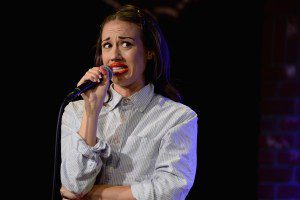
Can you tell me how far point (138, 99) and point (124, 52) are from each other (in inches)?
8.3

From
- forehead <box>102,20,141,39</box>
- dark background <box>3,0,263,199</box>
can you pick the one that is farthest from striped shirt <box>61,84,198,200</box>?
dark background <box>3,0,263,199</box>

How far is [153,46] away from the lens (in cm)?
202

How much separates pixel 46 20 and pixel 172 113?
127 centimetres

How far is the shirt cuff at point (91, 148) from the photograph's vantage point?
65.4 inches

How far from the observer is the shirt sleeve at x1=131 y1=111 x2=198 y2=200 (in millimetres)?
1678

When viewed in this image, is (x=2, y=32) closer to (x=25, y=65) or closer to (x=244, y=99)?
(x=25, y=65)

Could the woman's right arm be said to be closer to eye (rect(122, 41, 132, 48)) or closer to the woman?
the woman

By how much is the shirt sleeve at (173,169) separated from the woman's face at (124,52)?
30cm

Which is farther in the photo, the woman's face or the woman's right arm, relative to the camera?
the woman's face

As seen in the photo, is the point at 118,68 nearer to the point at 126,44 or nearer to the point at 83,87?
the point at 126,44

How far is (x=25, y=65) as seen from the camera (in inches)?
107

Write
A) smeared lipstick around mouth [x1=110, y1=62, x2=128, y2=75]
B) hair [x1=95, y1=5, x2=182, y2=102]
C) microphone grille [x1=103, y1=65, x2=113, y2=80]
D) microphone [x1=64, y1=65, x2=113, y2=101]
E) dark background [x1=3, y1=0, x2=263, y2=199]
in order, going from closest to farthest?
microphone [x1=64, y1=65, x2=113, y2=101] < microphone grille [x1=103, y1=65, x2=113, y2=80] < smeared lipstick around mouth [x1=110, y1=62, x2=128, y2=75] < hair [x1=95, y1=5, x2=182, y2=102] < dark background [x1=3, y1=0, x2=263, y2=199]

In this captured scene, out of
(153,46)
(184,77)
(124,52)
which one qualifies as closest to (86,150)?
(124,52)

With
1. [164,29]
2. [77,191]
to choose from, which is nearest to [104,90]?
[77,191]
